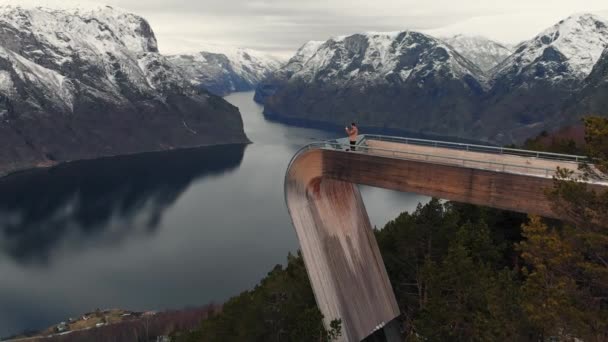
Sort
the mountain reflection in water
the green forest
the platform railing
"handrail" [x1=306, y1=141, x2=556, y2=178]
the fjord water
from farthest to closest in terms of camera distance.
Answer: the mountain reflection in water < the fjord water < the platform railing < "handrail" [x1=306, y1=141, x2=556, y2=178] < the green forest

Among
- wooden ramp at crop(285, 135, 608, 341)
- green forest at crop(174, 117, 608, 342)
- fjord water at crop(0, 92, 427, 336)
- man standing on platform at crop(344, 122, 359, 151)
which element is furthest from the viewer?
fjord water at crop(0, 92, 427, 336)

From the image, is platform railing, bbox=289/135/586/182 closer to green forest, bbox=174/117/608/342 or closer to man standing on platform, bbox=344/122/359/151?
man standing on platform, bbox=344/122/359/151

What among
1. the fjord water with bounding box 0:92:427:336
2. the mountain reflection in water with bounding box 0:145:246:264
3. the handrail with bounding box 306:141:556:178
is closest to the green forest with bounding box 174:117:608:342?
the handrail with bounding box 306:141:556:178

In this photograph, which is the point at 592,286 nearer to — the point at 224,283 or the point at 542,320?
the point at 542,320

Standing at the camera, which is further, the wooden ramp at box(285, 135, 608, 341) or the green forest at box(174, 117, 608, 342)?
the wooden ramp at box(285, 135, 608, 341)

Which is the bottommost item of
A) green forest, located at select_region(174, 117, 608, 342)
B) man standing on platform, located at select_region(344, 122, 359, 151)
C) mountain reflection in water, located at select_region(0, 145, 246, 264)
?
mountain reflection in water, located at select_region(0, 145, 246, 264)

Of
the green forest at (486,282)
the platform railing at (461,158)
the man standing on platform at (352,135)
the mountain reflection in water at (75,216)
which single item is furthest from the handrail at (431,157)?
the mountain reflection in water at (75,216)

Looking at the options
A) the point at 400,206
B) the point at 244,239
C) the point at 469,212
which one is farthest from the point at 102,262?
the point at 469,212

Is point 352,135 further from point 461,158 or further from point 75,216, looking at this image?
point 75,216
